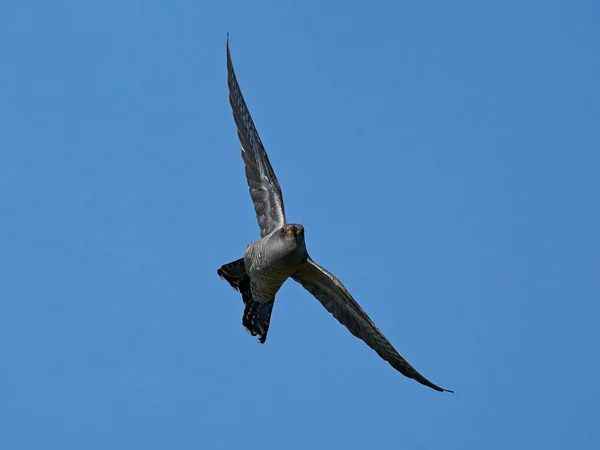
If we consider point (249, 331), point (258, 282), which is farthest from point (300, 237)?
point (249, 331)

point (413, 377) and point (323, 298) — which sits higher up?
point (323, 298)

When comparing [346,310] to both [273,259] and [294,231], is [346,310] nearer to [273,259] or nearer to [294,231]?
[273,259]

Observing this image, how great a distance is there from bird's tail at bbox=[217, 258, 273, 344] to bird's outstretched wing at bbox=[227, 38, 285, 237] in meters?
0.84

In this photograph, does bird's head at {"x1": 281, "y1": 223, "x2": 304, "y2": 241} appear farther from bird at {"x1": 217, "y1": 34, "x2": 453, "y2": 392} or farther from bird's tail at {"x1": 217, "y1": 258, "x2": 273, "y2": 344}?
bird's tail at {"x1": 217, "y1": 258, "x2": 273, "y2": 344}

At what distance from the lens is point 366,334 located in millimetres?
14344

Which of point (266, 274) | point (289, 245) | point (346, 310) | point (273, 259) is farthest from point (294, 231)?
point (346, 310)

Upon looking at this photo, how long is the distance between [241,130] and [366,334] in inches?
155

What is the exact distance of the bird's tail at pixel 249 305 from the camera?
48.5 ft

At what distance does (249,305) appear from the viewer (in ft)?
48.7

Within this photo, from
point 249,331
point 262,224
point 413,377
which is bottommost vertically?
point 413,377

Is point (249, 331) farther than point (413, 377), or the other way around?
point (249, 331)

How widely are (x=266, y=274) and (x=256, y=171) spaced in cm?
191

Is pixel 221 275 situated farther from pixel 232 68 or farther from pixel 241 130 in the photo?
pixel 232 68

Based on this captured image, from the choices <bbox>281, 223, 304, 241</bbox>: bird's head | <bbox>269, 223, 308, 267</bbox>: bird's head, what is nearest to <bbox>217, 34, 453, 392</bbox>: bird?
<bbox>269, 223, 308, 267</bbox>: bird's head
